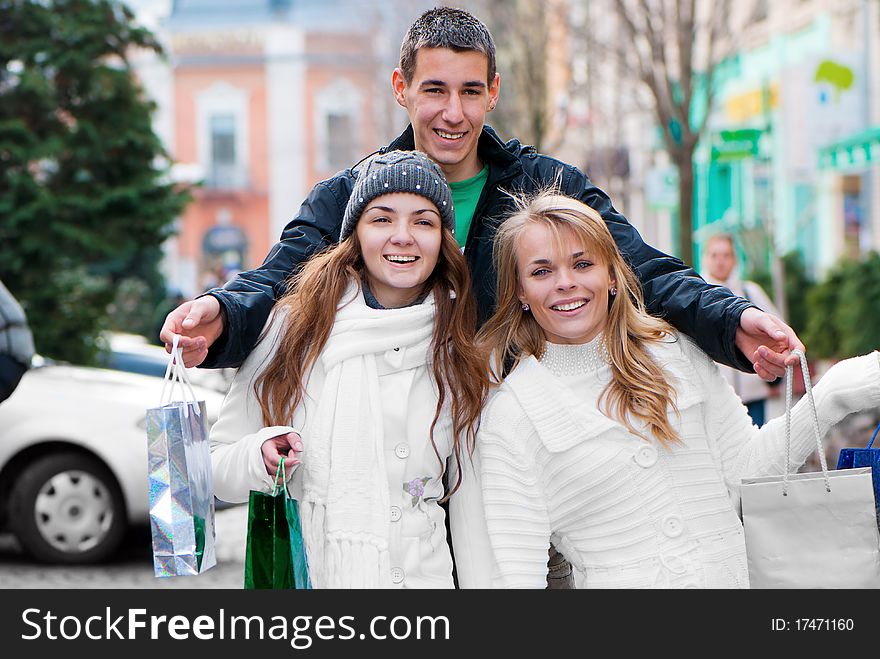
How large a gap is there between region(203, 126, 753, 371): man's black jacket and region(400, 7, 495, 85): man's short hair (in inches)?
8.1

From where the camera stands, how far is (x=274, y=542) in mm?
3064

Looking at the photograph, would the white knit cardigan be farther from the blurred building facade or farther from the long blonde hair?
the blurred building facade

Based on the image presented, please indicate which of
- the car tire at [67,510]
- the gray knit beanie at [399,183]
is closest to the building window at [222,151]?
the car tire at [67,510]

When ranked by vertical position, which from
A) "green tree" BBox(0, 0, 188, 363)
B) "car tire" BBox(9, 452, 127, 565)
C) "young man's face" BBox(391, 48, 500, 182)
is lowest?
"car tire" BBox(9, 452, 127, 565)

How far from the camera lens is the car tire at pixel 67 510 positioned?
7844 millimetres

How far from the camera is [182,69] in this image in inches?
1971

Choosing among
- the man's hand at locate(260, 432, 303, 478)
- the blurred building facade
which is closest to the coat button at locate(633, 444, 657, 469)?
the man's hand at locate(260, 432, 303, 478)

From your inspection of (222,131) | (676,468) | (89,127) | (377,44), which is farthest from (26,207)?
(222,131)

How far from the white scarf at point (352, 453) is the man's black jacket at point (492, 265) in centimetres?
15

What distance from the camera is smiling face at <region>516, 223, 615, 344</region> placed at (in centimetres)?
340

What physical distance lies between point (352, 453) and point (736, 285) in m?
6.01

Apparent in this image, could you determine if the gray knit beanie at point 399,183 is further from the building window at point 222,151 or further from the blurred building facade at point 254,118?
the building window at point 222,151
